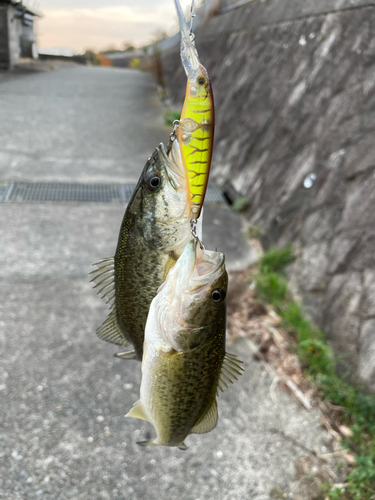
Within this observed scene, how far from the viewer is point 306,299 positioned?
3.83 m

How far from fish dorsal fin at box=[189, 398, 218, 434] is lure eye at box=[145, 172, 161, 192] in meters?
0.72

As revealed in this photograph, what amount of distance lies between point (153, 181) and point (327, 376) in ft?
9.12

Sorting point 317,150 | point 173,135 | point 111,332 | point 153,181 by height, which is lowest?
point 317,150

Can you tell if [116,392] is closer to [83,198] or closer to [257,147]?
[83,198]

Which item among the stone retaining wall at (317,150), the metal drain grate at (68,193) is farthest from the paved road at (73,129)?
the stone retaining wall at (317,150)

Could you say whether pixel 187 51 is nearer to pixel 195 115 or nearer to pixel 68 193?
pixel 195 115

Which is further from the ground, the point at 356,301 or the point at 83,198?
the point at 356,301

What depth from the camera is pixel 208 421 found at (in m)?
1.32

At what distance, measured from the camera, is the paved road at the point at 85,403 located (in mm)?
2582

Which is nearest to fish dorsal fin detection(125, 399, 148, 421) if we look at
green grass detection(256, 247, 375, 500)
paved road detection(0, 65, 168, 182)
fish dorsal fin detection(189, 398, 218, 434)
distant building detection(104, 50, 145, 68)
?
fish dorsal fin detection(189, 398, 218, 434)

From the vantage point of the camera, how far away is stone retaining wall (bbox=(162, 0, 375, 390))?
341 centimetres

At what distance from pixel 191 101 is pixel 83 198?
15.6 ft

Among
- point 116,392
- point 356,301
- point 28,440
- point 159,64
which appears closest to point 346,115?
point 356,301

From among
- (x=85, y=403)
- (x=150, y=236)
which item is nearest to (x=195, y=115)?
(x=150, y=236)
